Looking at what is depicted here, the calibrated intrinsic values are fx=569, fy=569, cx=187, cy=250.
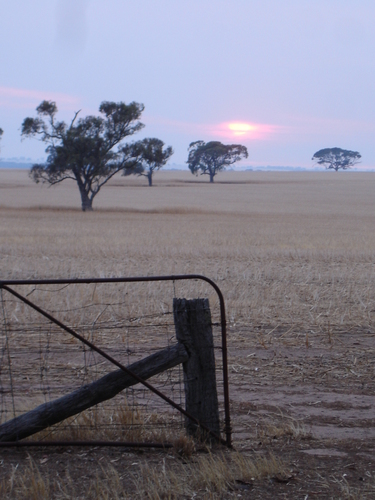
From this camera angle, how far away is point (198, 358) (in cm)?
486

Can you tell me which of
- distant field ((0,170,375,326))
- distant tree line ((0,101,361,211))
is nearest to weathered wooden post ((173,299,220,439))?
distant field ((0,170,375,326))

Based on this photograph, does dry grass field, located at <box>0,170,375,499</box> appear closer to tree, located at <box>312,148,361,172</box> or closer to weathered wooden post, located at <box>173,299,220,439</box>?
weathered wooden post, located at <box>173,299,220,439</box>

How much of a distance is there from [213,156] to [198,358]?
9839 cm

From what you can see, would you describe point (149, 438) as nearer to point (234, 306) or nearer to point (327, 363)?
point (327, 363)

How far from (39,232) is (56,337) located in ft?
61.5

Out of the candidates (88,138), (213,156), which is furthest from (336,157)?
(88,138)

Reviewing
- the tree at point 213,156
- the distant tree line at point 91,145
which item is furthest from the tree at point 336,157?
the distant tree line at point 91,145

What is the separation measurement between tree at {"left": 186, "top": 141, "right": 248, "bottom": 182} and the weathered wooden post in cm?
9712

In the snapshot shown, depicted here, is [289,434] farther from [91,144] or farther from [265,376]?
[91,144]

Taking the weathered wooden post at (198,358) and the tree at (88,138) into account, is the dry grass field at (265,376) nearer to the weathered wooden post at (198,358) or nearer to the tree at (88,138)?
the weathered wooden post at (198,358)

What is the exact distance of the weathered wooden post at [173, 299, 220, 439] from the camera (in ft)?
15.9

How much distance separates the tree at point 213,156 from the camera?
333 feet

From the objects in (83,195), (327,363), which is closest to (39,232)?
(83,195)

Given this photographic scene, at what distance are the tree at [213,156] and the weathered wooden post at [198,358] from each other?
3823 inches
